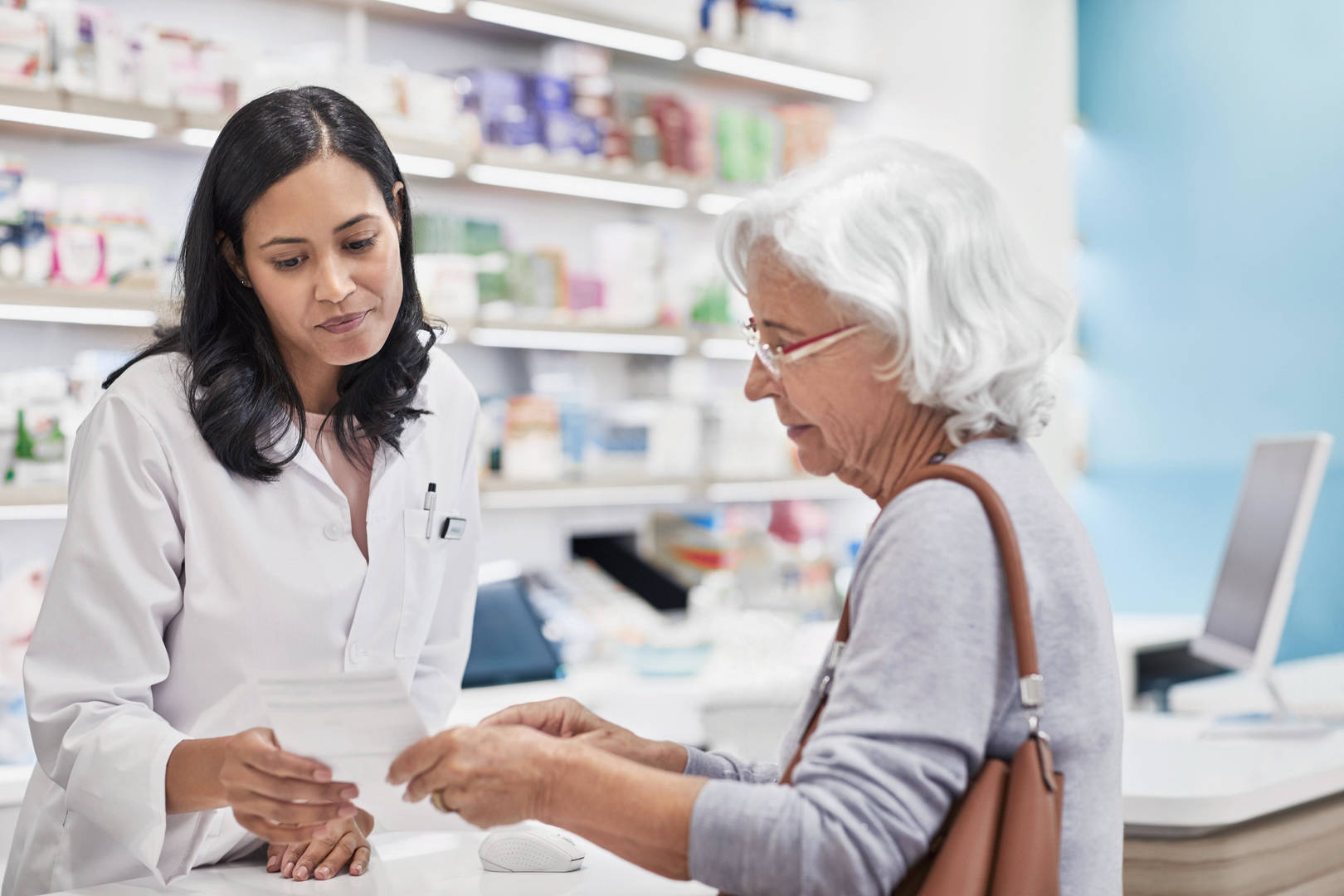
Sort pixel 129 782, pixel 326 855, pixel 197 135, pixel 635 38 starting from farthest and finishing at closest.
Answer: pixel 635 38 → pixel 197 135 → pixel 326 855 → pixel 129 782

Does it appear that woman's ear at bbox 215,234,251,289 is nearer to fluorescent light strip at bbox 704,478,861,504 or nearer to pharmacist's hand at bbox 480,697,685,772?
pharmacist's hand at bbox 480,697,685,772

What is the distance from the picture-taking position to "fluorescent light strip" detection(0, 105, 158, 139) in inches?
114

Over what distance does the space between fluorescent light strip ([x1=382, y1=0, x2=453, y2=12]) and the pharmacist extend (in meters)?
2.05

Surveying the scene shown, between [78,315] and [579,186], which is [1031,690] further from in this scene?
[579,186]

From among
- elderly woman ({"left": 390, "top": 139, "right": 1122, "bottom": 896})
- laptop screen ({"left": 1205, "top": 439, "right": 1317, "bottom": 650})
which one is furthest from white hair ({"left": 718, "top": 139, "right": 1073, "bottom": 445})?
laptop screen ({"left": 1205, "top": 439, "right": 1317, "bottom": 650})

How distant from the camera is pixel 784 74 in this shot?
15.0 ft

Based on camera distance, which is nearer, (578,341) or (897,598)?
(897,598)

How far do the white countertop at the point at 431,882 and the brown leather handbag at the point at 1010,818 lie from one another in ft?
1.55

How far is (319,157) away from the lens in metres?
1.62

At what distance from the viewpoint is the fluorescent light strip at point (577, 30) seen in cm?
373

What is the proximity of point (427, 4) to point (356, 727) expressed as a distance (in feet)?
9.91

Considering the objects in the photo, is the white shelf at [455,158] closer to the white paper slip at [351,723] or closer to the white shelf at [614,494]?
the white shelf at [614,494]

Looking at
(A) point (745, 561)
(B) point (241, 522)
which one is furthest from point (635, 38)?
(B) point (241, 522)

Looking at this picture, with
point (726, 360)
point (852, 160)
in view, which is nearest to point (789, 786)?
point (852, 160)
